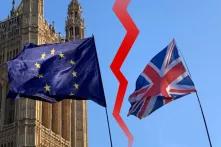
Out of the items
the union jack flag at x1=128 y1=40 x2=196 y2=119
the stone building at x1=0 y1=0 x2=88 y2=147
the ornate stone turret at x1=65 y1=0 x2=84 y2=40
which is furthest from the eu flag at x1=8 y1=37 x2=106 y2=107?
the ornate stone turret at x1=65 y1=0 x2=84 y2=40

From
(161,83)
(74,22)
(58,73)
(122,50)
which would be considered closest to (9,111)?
(74,22)

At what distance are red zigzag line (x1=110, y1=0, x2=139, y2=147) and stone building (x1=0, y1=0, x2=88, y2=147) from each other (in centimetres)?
3513

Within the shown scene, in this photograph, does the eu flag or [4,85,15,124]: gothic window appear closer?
the eu flag

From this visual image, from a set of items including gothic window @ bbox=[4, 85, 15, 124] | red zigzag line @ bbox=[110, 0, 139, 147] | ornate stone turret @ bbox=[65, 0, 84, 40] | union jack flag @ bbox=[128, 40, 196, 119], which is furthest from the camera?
ornate stone turret @ bbox=[65, 0, 84, 40]

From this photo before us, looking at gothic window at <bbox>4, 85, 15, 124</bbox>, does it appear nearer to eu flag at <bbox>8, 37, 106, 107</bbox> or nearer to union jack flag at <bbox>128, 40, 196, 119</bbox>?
union jack flag at <bbox>128, 40, 196, 119</bbox>

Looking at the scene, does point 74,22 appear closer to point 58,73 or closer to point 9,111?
point 9,111

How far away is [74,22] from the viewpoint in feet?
232

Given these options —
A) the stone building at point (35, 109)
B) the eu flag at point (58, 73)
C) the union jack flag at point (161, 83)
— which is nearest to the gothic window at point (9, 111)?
the stone building at point (35, 109)

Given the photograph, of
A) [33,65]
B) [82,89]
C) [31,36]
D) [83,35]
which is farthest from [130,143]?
[83,35]

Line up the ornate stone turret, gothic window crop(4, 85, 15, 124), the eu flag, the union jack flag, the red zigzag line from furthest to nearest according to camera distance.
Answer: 1. the ornate stone turret
2. gothic window crop(4, 85, 15, 124)
3. the union jack flag
4. the eu flag
5. the red zigzag line

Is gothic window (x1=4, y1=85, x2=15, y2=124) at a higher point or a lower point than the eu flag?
higher

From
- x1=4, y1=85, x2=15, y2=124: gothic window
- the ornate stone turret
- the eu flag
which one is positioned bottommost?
the eu flag

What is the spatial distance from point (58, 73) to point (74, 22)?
45.8 meters

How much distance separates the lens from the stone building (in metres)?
59.5
